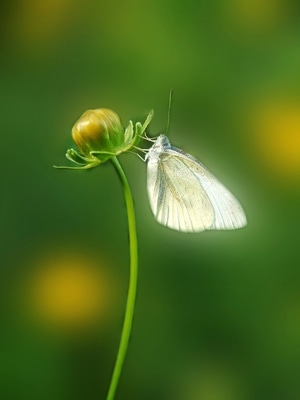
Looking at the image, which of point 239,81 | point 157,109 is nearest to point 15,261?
point 157,109

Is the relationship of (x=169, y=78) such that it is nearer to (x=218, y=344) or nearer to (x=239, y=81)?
(x=239, y=81)

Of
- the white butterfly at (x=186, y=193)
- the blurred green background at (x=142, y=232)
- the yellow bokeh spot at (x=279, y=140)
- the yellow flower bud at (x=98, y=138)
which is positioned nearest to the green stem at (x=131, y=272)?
the yellow flower bud at (x=98, y=138)

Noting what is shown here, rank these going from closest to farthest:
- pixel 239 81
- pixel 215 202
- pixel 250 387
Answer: pixel 215 202 → pixel 250 387 → pixel 239 81

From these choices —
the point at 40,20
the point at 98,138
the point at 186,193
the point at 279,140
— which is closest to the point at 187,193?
the point at 186,193

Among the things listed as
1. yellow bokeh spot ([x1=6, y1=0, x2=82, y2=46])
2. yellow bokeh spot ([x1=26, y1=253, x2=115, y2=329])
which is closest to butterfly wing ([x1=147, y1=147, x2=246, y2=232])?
yellow bokeh spot ([x1=26, y1=253, x2=115, y2=329])

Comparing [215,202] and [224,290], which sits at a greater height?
[215,202]

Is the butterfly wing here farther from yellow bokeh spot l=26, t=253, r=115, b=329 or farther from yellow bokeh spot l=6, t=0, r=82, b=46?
yellow bokeh spot l=6, t=0, r=82, b=46

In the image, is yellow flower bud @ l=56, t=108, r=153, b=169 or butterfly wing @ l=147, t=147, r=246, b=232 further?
butterfly wing @ l=147, t=147, r=246, b=232

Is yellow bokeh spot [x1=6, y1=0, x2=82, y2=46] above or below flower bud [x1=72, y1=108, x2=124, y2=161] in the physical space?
above
